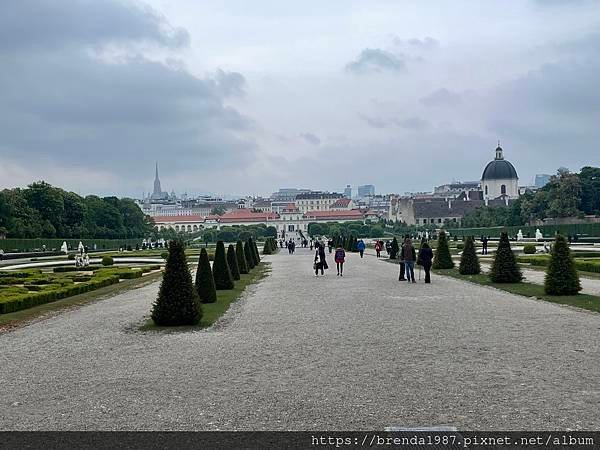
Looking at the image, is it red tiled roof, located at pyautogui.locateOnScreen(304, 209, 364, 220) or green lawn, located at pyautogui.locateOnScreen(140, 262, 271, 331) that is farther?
red tiled roof, located at pyautogui.locateOnScreen(304, 209, 364, 220)

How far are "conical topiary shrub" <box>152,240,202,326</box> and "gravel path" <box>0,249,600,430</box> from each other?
62cm

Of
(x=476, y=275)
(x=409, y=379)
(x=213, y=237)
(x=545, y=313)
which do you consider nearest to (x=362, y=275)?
(x=476, y=275)

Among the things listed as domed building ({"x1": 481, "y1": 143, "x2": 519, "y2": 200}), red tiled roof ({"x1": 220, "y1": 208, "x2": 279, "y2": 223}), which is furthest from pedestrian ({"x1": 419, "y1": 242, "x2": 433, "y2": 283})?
red tiled roof ({"x1": 220, "y1": 208, "x2": 279, "y2": 223})

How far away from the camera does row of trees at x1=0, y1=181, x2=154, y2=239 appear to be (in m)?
66.2

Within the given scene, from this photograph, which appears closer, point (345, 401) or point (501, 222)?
point (345, 401)

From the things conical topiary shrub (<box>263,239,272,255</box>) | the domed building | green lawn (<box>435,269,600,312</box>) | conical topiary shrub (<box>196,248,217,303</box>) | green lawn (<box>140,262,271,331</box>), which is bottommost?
conical topiary shrub (<box>263,239,272,255</box>)

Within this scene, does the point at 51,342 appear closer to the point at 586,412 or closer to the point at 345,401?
the point at 345,401

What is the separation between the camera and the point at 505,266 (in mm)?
21047

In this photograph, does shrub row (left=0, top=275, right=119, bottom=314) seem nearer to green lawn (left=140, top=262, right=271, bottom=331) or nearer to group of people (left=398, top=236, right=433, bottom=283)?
green lawn (left=140, top=262, right=271, bottom=331)

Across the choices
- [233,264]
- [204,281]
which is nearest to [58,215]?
[233,264]

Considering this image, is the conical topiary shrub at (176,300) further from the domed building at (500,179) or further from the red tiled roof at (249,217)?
the red tiled roof at (249,217)

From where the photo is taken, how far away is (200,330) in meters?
12.5

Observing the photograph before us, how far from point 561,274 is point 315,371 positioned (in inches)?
410

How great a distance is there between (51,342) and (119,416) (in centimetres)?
517
